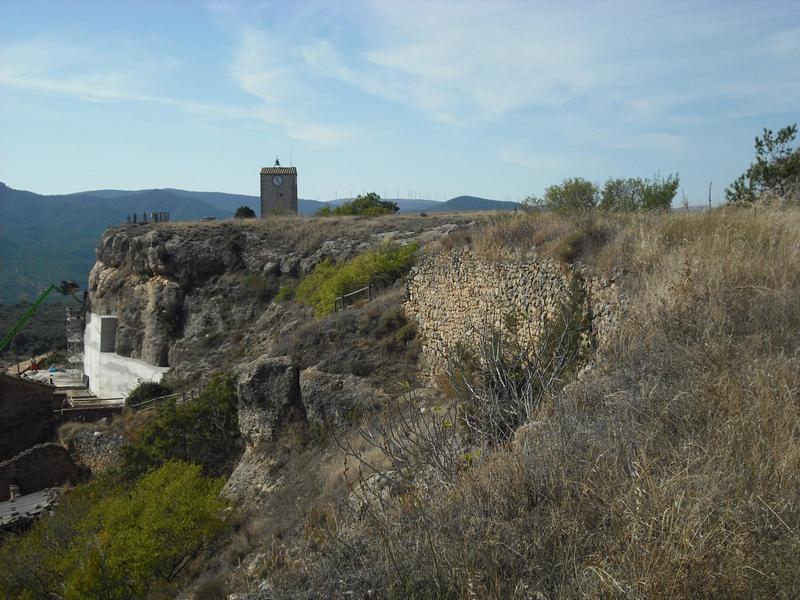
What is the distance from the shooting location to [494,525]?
380 cm

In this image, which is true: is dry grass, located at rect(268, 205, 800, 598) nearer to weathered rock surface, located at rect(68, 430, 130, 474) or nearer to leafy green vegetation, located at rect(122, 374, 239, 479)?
leafy green vegetation, located at rect(122, 374, 239, 479)

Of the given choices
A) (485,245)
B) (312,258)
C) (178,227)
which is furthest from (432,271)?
(178,227)

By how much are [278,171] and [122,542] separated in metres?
37.1

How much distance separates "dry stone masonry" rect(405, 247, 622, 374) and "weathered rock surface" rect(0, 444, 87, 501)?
59.4 ft

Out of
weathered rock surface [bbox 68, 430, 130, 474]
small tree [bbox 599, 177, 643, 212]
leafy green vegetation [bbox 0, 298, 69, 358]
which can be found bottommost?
leafy green vegetation [bbox 0, 298, 69, 358]

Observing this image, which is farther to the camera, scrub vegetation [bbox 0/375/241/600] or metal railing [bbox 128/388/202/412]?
metal railing [bbox 128/388/202/412]

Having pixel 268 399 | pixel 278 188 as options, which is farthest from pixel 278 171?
pixel 268 399

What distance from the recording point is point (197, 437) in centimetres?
2058

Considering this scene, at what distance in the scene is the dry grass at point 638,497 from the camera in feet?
10.3

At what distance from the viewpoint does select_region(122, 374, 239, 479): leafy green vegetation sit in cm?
2041

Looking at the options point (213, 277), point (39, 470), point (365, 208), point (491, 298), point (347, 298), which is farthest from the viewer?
point (365, 208)

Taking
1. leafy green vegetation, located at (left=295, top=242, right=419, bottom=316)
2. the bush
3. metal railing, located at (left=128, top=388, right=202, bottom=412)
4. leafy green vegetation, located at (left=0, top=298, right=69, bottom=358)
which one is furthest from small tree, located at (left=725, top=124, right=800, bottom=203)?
leafy green vegetation, located at (left=0, top=298, right=69, bottom=358)

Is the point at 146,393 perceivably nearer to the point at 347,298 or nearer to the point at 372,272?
the point at 347,298

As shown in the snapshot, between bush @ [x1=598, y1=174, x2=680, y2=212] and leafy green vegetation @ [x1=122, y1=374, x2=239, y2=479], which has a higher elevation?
bush @ [x1=598, y1=174, x2=680, y2=212]
